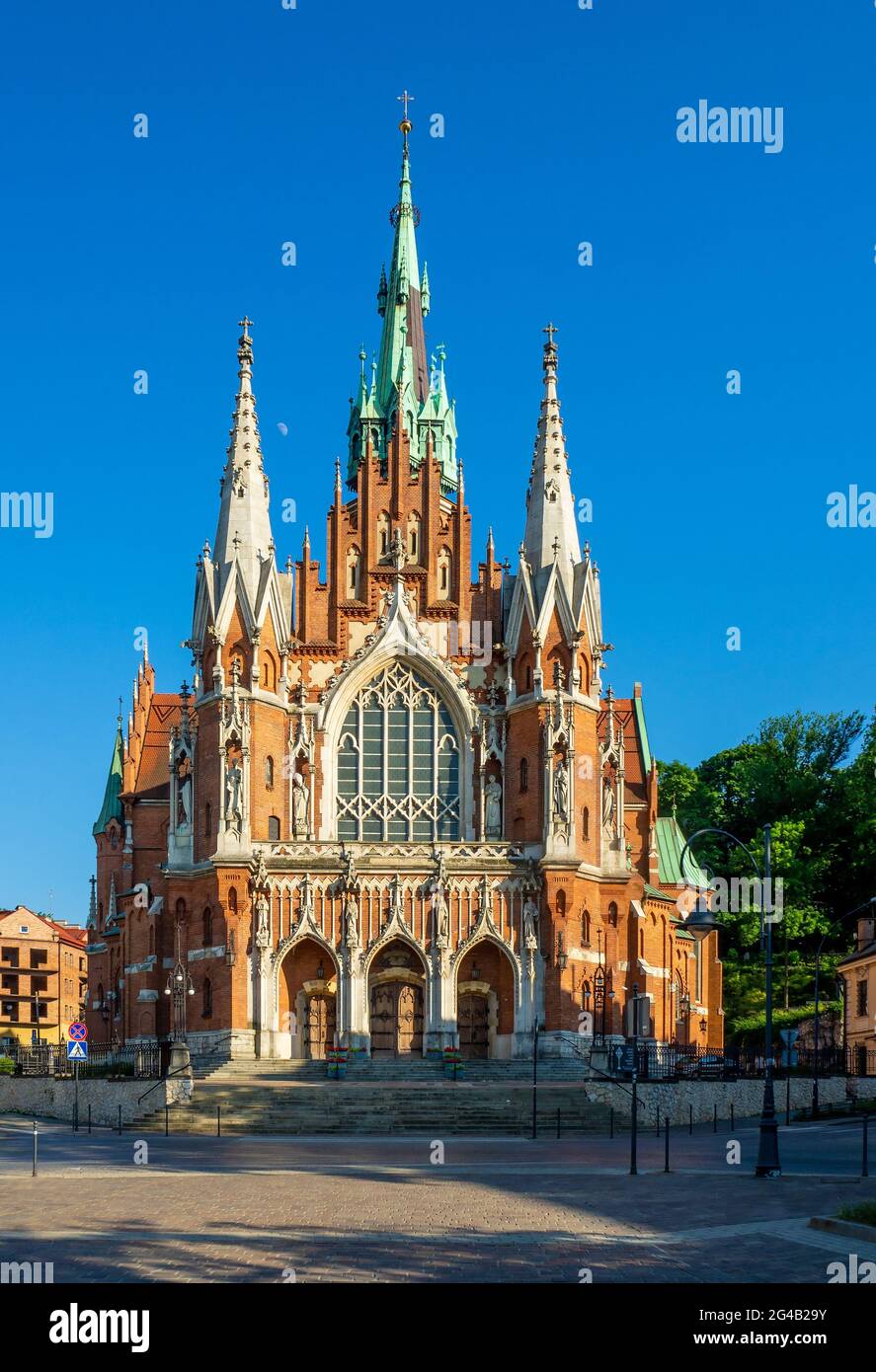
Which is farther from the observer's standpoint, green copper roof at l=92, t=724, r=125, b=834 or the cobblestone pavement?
green copper roof at l=92, t=724, r=125, b=834

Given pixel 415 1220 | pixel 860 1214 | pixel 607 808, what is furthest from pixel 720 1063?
pixel 860 1214

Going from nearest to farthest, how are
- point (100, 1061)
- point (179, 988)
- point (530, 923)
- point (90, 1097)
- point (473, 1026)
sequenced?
point (90, 1097) < point (530, 923) < point (179, 988) < point (473, 1026) < point (100, 1061)

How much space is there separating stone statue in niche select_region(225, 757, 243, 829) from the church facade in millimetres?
75

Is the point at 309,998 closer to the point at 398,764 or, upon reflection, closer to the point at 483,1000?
the point at 483,1000

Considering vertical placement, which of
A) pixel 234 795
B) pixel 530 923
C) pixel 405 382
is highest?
pixel 405 382

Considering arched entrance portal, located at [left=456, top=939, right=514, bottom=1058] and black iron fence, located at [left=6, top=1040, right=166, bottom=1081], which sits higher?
arched entrance portal, located at [left=456, top=939, right=514, bottom=1058]

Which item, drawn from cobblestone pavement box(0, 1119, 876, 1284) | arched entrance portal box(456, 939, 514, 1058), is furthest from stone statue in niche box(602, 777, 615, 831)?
cobblestone pavement box(0, 1119, 876, 1284)

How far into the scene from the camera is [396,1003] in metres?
57.5

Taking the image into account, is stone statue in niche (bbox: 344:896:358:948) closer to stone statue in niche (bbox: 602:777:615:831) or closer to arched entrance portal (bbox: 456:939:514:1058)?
arched entrance portal (bbox: 456:939:514:1058)

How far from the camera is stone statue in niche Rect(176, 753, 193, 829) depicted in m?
59.4

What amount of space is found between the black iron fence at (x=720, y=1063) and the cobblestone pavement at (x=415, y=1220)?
1703cm

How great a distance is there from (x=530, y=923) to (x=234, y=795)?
1061 centimetres

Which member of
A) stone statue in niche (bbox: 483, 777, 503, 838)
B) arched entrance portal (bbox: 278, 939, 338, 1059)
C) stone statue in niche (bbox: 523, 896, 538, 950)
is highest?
stone statue in niche (bbox: 483, 777, 503, 838)
